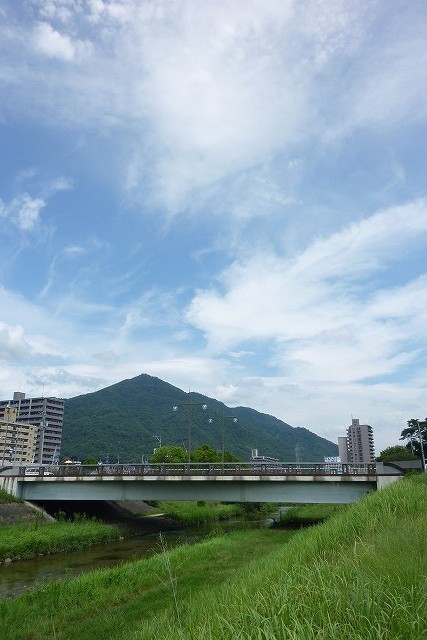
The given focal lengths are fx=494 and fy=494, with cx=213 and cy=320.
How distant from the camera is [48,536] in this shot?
113ft

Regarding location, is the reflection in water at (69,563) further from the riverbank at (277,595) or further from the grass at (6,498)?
the grass at (6,498)

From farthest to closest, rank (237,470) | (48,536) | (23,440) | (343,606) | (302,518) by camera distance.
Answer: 1. (23,440)
2. (302,518)
3. (237,470)
4. (48,536)
5. (343,606)

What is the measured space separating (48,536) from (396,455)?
77.8 metres

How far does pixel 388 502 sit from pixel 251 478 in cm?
2670

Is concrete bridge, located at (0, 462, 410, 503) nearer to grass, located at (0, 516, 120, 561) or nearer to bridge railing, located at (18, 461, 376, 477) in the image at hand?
bridge railing, located at (18, 461, 376, 477)

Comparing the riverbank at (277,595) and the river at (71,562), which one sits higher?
the riverbank at (277,595)

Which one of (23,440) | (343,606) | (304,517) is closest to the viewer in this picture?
(343,606)

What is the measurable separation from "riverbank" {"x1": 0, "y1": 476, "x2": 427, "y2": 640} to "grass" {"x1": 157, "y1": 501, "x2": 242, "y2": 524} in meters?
31.2

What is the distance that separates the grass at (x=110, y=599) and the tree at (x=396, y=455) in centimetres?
7364

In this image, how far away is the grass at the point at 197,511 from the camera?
55.4 m

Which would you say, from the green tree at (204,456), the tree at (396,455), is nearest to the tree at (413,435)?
the tree at (396,455)

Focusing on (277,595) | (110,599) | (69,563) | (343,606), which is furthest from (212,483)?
(343,606)

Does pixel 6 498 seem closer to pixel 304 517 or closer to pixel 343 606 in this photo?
pixel 304 517

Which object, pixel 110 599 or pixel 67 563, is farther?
pixel 67 563
